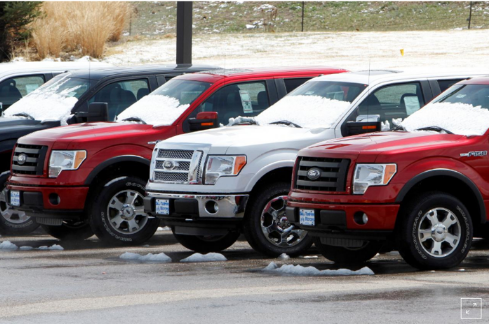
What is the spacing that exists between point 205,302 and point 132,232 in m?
4.21

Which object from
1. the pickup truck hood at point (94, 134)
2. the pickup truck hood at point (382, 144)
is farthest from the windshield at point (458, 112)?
the pickup truck hood at point (94, 134)

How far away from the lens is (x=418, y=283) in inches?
366

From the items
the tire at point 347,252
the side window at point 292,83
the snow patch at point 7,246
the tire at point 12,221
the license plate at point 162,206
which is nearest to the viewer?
the tire at point 347,252

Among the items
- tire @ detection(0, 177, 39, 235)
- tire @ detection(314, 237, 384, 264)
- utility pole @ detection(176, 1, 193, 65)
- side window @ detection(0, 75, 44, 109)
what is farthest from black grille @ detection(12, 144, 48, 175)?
utility pole @ detection(176, 1, 193, 65)

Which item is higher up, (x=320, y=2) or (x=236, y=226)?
(x=320, y=2)

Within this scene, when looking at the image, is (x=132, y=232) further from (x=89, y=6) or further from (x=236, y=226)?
(x=89, y=6)

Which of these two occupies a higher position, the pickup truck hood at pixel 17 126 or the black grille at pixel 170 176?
the pickup truck hood at pixel 17 126

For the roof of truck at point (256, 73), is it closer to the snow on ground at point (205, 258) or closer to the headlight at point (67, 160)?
the headlight at point (67, 160)

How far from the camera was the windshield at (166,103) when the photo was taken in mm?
12906

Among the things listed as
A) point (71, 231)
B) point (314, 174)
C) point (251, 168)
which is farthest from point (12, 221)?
point (314, 174)

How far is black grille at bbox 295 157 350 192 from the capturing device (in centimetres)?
1006

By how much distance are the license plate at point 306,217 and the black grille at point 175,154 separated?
1.63 m

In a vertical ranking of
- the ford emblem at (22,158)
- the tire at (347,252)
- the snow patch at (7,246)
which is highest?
the ford emblem at (22,158)

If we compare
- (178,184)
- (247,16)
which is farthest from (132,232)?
(247,16)
